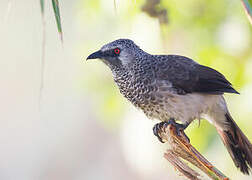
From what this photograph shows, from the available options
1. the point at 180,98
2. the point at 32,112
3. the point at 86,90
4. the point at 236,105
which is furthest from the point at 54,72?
the point at 180,98

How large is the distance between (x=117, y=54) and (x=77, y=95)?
5.29 metres

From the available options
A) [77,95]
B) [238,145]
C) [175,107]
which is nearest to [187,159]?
[175,107]

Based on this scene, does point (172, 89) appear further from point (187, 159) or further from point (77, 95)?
point (77, 95)

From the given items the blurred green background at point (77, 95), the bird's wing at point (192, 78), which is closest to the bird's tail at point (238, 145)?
the bird's wing at point (192, 78)

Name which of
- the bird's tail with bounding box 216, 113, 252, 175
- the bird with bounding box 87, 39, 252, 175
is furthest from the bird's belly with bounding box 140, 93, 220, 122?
the bird's tail with bounding box 216, 113, 252, 175

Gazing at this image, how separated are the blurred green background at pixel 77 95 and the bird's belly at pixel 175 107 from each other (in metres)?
1.69

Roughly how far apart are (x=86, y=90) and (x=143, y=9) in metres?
2.09

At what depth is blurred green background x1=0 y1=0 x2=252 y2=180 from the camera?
6879 mm

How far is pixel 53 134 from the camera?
10164 mm

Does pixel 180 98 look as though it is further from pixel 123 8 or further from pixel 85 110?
pixel 85 110

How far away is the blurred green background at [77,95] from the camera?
688 centimetres

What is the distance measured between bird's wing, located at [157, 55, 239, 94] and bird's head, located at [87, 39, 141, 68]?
0.36 metres

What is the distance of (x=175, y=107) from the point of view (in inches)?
195

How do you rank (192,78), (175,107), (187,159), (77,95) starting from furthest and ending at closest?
(77,95) → (192,78) → (175,107) → (187,159)
